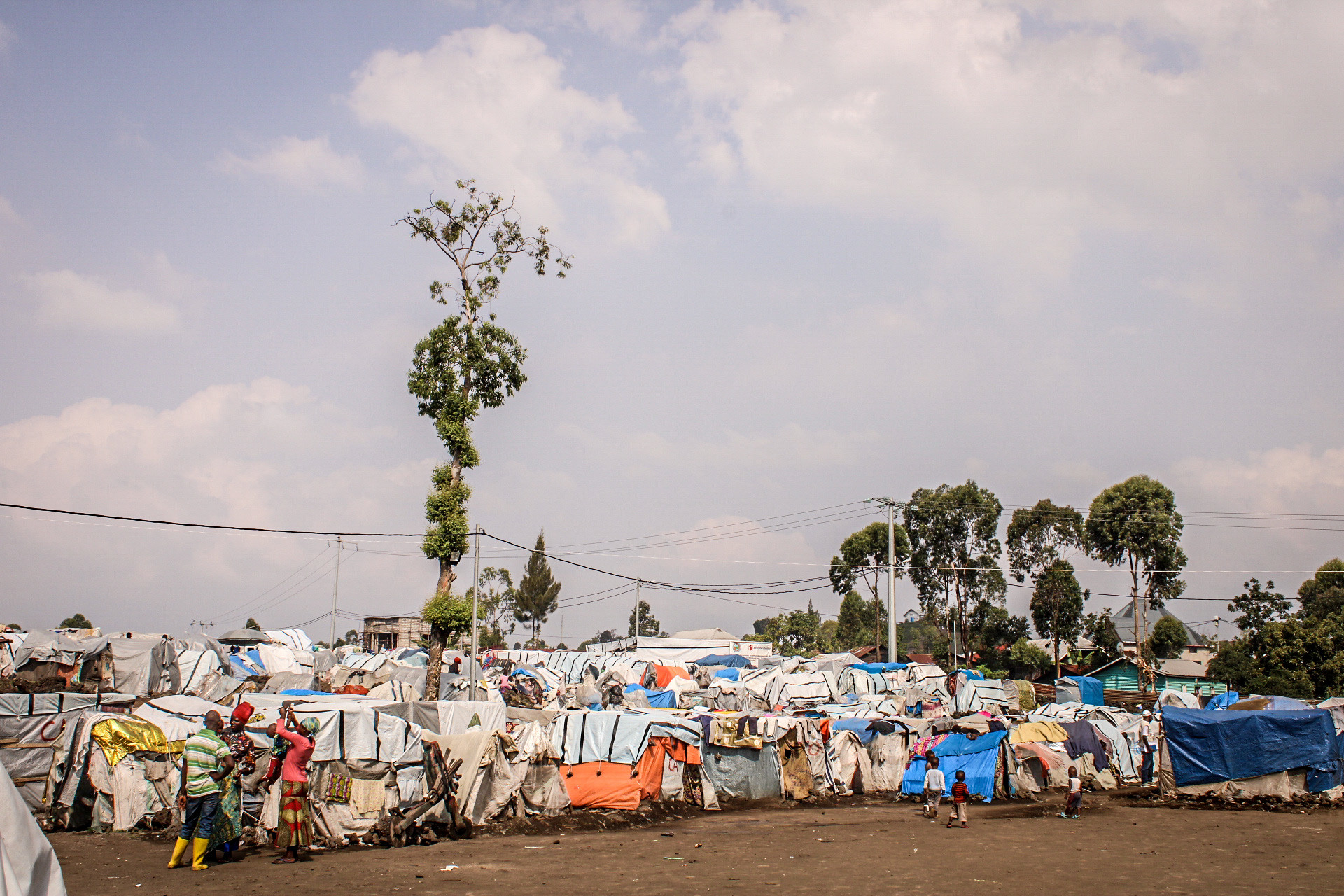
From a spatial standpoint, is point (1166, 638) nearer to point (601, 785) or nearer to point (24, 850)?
point (601, 785)

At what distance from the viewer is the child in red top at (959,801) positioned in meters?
16.4

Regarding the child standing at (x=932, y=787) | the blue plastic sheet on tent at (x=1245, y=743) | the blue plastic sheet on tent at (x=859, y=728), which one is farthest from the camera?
the blue plastic sheet on tent at (x=859, y=728)

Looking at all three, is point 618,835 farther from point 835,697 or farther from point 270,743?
point 835,697

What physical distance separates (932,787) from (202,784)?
13.4 meters

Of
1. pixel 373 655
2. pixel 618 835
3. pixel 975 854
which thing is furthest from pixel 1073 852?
pixel 373 655

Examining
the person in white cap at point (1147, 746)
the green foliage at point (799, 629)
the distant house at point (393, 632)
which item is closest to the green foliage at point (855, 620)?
the green foliage at point (799, 629)

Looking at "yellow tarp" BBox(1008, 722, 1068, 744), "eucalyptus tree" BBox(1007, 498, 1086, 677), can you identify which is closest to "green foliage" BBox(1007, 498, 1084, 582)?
"eucalyptus tree" BBox(1007, 498, 1086, 677)

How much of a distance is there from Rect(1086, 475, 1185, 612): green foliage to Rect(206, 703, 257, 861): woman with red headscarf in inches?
1978

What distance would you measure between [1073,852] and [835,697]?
68.7 feet

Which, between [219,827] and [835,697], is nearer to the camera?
[219,827]

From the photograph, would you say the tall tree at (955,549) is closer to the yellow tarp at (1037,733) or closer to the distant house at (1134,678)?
the distant house at (1134,678)

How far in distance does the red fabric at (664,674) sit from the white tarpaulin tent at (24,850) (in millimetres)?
36153

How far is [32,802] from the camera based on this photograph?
47.9ft

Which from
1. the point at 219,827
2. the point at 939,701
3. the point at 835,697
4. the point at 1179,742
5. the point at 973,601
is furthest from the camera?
the point at 973,601
